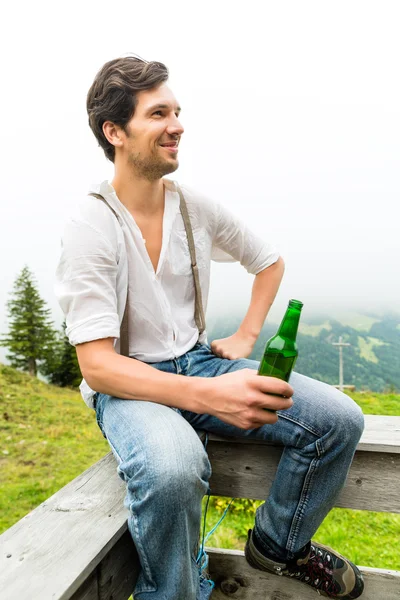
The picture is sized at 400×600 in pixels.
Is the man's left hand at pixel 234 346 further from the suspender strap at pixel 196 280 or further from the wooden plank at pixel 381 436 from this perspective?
the wooden plank at pixel 381 436

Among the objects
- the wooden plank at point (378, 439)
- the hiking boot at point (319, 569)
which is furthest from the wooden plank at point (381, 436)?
the hiking boot at point (319, 569)

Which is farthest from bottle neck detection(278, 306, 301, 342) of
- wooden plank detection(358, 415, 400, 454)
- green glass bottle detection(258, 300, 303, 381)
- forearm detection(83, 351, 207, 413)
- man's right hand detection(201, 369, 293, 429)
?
wooden plank detection(358, 415, 400, 454)

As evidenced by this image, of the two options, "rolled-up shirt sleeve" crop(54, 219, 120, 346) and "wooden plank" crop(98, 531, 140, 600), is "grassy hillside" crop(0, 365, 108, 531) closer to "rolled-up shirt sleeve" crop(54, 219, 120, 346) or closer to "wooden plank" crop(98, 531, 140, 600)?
"wooden plank" crop(98, 531, 140, 600)

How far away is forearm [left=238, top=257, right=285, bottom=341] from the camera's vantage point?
2348 millimetres

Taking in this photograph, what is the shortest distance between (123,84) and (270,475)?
177cm

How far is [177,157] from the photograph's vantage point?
2084mm

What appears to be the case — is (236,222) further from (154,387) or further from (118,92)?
(154,387)

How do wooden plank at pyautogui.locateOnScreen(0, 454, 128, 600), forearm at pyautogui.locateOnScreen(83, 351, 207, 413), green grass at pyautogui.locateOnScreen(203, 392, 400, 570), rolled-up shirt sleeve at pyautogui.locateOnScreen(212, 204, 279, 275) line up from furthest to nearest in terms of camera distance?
green grass at pyautogui.locateOnScreen(203, 392, 400, 570)
rolled-up shirt sleeve at pyautogui.locateOnScreen(212, 204, 279, 275)
forearm at pyautogui.locateOnScreen(83, 351, 207, 413)
wooden plank at pyautogui.locateOnScreen(0, 454, 128, 600)

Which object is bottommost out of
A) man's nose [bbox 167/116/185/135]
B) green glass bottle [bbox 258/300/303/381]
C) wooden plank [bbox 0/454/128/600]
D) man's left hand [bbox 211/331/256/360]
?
wooden plank [bbox 0/454/128/600]

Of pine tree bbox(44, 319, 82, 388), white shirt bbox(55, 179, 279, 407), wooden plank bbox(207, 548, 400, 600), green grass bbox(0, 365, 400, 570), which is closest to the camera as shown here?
white shirt bbox(55, 179, 279, 407)

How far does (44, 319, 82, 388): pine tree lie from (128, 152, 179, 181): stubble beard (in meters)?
22.7

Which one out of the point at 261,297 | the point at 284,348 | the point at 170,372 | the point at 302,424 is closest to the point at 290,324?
the point at 284,348

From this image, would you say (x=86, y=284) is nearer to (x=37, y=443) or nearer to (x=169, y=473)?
(x=169, y=473)

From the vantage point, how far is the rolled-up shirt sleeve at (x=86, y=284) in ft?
5.36
